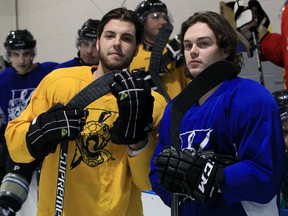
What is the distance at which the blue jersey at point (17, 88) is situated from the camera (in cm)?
301

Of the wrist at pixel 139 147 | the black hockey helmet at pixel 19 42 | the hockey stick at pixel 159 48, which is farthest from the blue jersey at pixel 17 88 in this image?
the wrist at pixel 139 147

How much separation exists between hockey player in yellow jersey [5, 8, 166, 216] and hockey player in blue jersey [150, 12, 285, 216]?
0.61 feet

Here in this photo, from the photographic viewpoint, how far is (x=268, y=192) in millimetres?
977

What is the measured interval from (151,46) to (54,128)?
1378mm

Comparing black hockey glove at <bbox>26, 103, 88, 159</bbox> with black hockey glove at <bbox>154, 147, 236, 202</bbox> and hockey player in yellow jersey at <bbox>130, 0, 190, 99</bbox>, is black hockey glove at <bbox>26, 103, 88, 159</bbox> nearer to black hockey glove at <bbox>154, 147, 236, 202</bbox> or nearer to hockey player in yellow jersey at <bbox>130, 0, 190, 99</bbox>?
black hockey glove at <bbox>154, 147, 236, 202</bbox>

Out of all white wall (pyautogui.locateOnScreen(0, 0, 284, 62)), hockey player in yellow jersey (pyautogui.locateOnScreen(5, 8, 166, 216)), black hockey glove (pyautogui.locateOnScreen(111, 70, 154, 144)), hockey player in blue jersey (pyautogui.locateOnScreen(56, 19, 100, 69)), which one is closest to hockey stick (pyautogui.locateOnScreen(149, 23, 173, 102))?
hockey player in yellow jersey (pyautogui.locateOnScreen(5, 8, 166, 216))

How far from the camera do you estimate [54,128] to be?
4.09 ft

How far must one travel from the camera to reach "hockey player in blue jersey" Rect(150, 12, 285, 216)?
3.17ft

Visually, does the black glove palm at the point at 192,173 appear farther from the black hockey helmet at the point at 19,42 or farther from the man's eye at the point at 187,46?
the black hockey helmet at the point at 19,42

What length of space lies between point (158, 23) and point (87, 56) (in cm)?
51

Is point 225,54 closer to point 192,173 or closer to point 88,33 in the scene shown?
point 192,173

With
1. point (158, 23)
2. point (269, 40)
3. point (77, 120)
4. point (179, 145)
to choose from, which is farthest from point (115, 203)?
point (269, 40)

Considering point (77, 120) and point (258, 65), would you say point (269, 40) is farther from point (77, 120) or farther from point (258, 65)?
point (77, 120)

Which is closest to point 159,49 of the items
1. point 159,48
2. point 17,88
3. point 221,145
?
point 159,48
